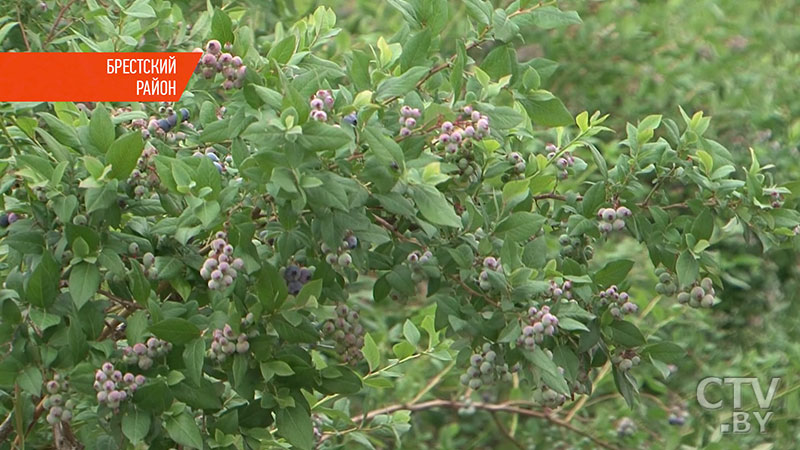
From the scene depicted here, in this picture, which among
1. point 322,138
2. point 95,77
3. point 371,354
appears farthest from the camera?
point 371,354

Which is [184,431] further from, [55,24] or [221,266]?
[55,24]

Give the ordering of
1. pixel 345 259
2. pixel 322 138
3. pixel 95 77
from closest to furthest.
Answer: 1. pixel 322 138
2. pixel 345 259
3. pixel 95 77

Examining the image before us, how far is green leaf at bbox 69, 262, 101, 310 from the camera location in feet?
5.17

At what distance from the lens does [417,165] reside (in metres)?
1.58

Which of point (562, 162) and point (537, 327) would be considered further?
point (562, 162)

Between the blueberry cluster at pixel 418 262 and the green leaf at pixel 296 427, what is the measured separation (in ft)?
0.85

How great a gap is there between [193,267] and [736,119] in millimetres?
3000

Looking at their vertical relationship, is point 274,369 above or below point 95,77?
below

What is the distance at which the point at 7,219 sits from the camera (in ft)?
5.49

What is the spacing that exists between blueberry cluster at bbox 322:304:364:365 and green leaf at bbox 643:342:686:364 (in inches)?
18.1

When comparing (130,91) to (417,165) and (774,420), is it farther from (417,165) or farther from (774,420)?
(774,420)

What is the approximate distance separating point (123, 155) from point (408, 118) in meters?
0.39

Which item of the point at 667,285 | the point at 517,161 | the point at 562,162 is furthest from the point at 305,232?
the point at 667,285

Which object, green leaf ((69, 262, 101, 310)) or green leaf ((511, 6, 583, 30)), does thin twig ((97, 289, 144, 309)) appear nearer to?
green leaf ((69, 262, 101, 310))
